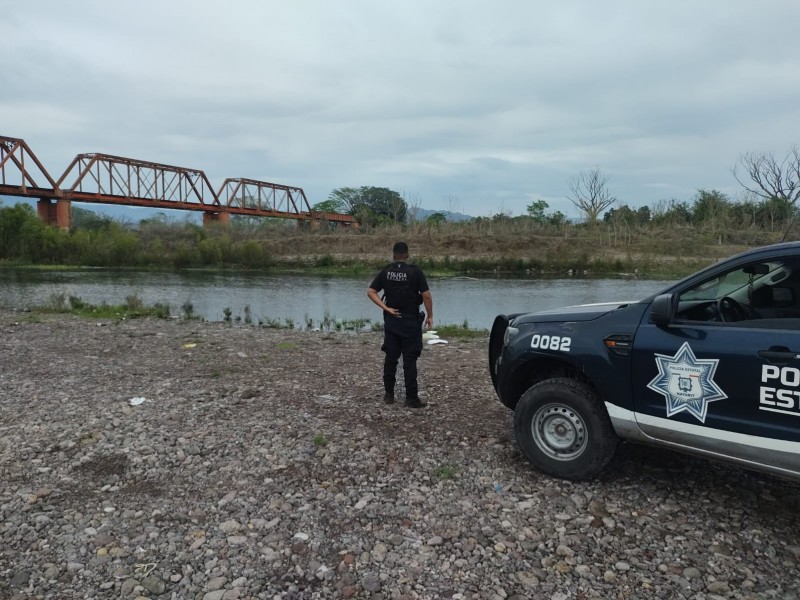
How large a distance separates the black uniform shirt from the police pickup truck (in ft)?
5.25

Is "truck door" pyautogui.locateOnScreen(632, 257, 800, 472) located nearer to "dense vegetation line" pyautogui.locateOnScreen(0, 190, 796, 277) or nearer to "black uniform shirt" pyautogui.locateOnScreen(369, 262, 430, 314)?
"black uniform shirt" pyautogui.locateOnScreen(369, 262, 430, 314)

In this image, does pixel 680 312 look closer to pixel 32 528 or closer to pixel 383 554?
pixel 383 554

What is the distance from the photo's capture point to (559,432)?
464 cm

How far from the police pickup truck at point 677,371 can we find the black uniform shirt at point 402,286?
1.60 metres

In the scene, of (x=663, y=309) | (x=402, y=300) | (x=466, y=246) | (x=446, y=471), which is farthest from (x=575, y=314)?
(x=466, y=246)

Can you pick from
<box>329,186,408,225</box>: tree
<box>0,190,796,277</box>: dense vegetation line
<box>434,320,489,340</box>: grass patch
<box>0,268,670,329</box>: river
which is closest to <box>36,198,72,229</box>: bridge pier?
<box>0,190,796,277</box>: dense vegetation line

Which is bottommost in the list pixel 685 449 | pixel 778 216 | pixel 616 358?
pixel 685 449

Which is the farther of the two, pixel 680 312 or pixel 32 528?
pixel 680 312

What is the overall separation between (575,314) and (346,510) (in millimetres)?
2255

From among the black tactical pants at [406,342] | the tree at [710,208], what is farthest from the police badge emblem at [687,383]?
the tree at [710,208]

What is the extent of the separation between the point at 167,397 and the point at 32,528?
3.25 meters

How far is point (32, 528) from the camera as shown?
3.89 m

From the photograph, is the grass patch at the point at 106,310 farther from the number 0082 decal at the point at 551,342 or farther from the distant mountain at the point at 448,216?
the distant mountain at the point at 448,216

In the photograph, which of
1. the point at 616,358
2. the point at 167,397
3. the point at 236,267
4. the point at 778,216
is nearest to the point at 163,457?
the point at 167,397
